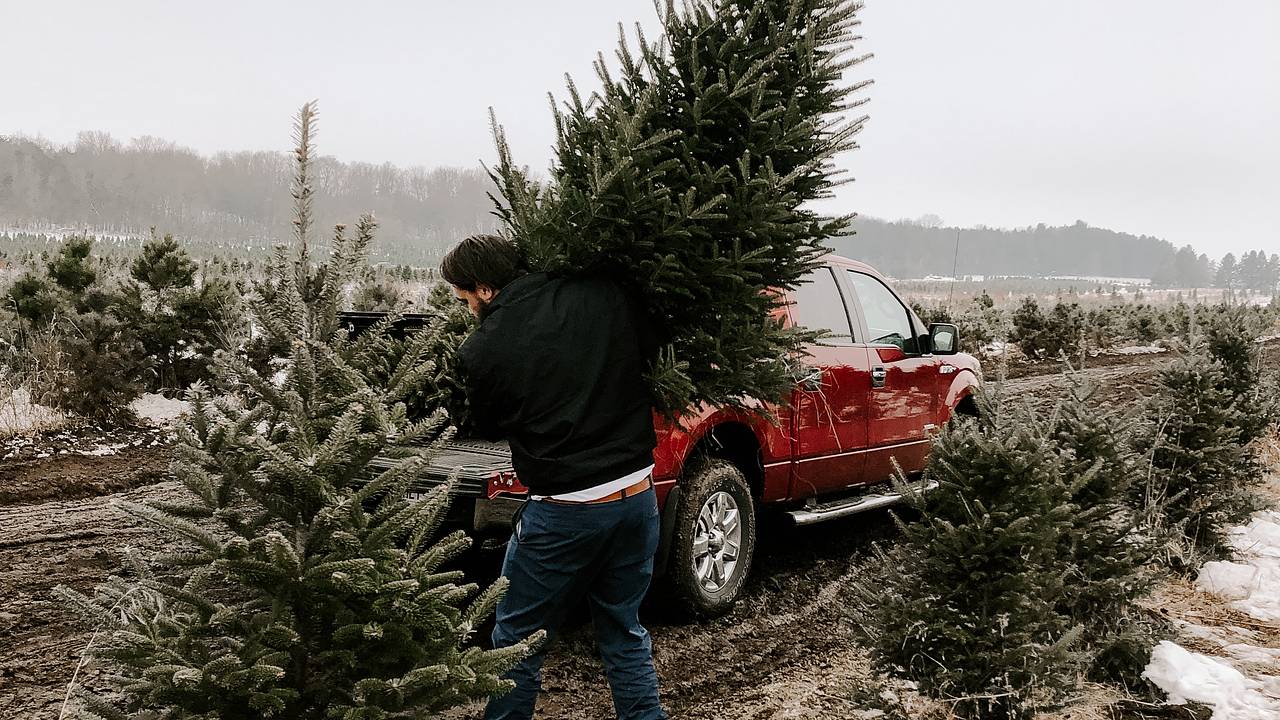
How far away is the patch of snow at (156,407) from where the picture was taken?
9.95 metres

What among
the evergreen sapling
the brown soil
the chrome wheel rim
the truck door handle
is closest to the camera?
the evergreen sapling

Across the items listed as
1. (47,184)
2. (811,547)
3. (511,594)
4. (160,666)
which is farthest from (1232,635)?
(47,184)

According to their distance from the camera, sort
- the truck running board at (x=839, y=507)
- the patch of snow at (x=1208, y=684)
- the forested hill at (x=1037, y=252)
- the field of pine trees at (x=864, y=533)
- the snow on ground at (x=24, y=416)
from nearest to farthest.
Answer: the field of pine trees at (x=864, y=533)
the patch of snow at (x=1208, y=684)
the truck running board at (x=839, y=507)
the snow on ground at (x=24, y=416)
the forested hill at (x=1037, y=252)

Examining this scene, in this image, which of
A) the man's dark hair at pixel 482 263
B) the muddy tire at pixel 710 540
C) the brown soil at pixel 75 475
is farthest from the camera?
the brown soil at pixel 75 475

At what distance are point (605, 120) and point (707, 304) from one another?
2.59 feet

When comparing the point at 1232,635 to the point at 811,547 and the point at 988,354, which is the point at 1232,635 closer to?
the point at 811,547

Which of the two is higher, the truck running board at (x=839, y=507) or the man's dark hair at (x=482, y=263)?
the man's dark hair at (x=482, y=263)

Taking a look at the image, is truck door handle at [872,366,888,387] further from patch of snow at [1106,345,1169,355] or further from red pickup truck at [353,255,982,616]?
patch of snow at [1106,345,1169,355]

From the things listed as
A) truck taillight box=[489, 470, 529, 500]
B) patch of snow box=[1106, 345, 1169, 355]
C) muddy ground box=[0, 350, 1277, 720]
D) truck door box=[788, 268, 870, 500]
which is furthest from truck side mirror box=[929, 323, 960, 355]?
patch of snow box=[1106, 345, 1169, 355]

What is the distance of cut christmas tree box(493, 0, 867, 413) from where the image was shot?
9.70 ft

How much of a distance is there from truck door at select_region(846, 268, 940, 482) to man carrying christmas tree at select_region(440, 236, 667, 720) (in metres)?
3.33

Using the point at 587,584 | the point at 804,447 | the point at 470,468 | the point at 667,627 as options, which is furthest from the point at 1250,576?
the point at 470,468

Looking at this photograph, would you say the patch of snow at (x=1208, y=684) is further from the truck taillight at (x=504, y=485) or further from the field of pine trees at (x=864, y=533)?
the truck taillight at (x=504, y=485)

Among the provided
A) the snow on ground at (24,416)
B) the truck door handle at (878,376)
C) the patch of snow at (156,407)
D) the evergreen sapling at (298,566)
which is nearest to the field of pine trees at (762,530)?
the evergreen sapling at (298,566)
